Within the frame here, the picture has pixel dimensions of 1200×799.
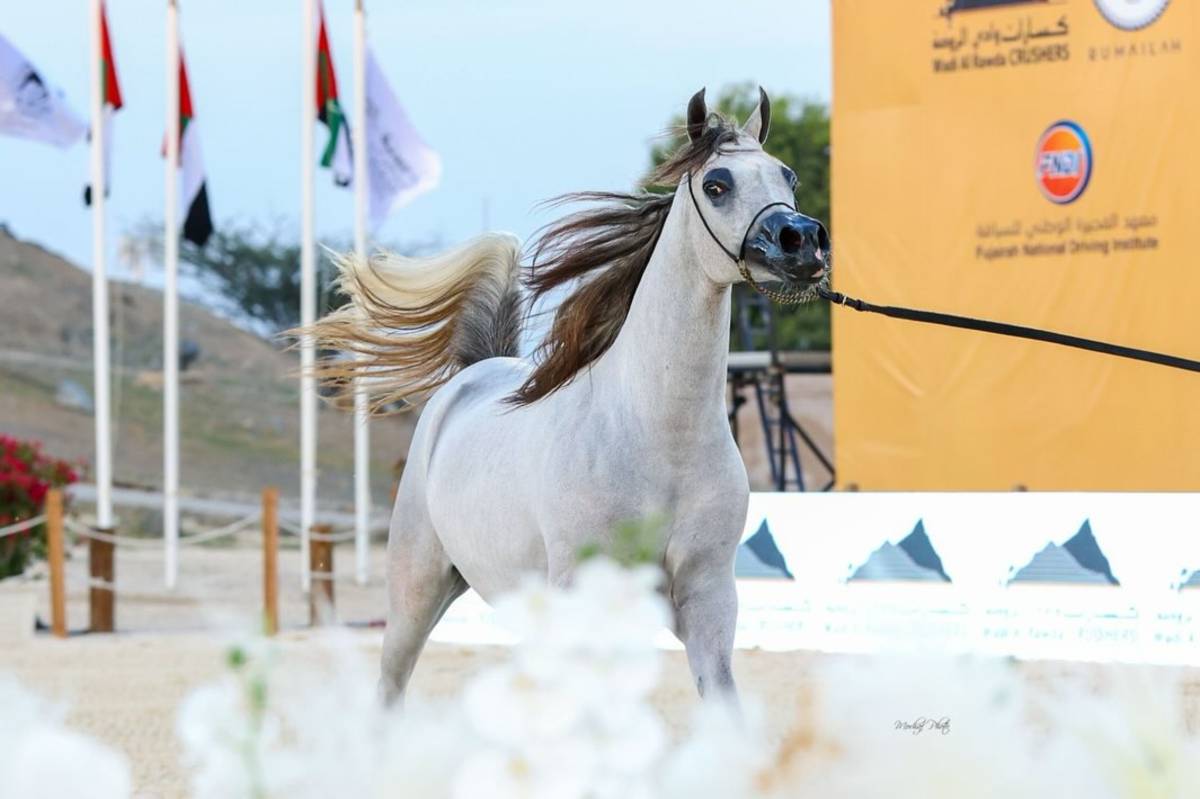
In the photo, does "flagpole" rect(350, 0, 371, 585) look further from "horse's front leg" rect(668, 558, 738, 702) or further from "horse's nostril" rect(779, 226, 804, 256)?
"horse's nostril" rect(779, 226, 804, 256)

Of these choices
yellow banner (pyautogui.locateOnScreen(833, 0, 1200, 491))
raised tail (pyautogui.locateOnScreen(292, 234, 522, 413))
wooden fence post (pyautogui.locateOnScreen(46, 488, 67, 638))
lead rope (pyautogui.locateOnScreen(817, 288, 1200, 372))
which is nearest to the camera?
lead rope (pyautogui.locateOnScreen(817, 288, 1200, 372))

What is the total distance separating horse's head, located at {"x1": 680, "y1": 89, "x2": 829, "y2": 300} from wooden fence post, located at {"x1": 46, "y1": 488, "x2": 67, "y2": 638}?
998 cm

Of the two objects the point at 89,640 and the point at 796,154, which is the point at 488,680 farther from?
the point at 796,154

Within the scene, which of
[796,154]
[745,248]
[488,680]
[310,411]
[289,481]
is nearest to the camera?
[488,680]

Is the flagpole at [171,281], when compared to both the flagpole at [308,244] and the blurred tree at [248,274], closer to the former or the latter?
the flagpole at [308,244]

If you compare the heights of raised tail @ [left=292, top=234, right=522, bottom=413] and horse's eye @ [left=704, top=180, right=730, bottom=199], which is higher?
horse's eye @ [left=704, top=180, right=730, bottom=199]

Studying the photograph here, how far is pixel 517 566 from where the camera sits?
4.67 meters

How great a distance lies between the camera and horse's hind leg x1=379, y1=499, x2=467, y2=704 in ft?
17.9

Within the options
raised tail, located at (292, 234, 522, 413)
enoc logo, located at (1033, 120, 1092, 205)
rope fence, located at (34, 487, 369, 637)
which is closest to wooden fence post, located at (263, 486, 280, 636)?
rope fence, located at (34, 487, 369, 637)

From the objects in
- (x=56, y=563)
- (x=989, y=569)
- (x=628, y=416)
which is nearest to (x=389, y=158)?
(x=56, y=563)

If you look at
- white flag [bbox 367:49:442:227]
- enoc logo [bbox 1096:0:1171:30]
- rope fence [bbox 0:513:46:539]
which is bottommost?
rope fence [bbox 0:513:46:539]

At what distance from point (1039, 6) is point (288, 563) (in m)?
15.8

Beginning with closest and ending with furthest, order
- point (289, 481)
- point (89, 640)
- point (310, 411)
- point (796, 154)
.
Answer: point (89, 640), point (310, 411), point (289, 481), point (796, 154)

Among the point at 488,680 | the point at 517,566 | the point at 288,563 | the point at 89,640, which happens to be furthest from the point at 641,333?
the point at 288,563
